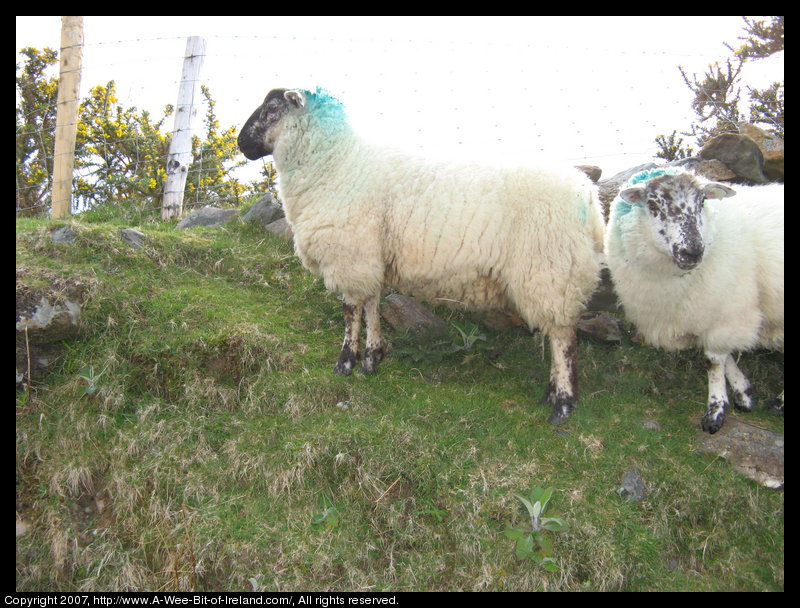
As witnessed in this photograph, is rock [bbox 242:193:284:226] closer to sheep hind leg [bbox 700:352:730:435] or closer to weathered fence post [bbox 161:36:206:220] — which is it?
weathered fence post [bbox 161:36:206:220]

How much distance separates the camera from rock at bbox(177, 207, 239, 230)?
7.89m

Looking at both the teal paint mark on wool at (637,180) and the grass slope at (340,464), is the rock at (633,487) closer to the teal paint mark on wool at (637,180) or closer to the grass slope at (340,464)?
the grass slope at (340,464)

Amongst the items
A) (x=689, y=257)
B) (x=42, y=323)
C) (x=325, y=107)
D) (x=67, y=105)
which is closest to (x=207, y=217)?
(x=67, y=105)

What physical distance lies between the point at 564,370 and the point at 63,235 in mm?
5426

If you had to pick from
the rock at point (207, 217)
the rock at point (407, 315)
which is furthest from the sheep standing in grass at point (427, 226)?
the rock at point (207, 217)

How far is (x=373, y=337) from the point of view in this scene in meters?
5.59

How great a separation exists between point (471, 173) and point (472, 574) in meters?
3.20

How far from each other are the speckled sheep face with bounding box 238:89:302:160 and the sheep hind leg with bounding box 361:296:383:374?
1891 millimetres

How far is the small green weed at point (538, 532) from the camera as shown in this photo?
12.0 feet

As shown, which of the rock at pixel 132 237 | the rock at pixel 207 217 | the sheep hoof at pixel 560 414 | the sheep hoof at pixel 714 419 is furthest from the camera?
the rock at pixel 207 217

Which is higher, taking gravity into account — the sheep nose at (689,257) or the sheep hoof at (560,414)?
the sheep nose at (689,257)

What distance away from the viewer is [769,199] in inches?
179

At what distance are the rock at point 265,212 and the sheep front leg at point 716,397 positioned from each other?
5.48m
